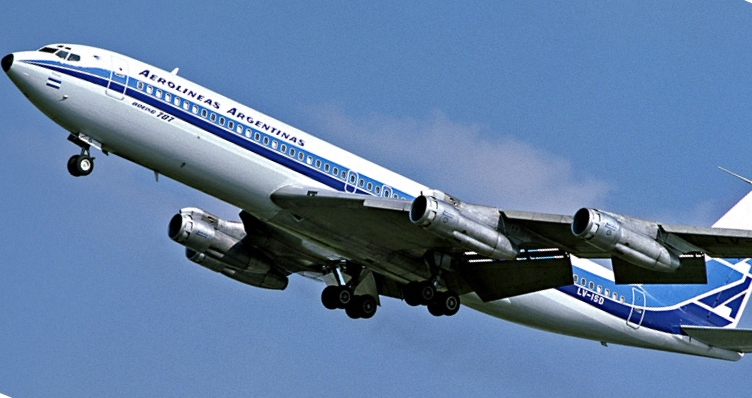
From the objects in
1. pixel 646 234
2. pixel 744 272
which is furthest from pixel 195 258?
pixel 744 272

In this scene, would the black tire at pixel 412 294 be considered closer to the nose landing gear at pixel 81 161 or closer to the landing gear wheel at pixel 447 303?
the landing gear wheel at pixel 447 303

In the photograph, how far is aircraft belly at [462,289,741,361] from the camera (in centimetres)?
5119

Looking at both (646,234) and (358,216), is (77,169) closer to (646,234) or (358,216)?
(358,216)

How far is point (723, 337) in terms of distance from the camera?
176 feet

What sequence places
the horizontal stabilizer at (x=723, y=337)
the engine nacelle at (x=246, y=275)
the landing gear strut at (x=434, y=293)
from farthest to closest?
the engine nacelle at (x=246, y=275), the horizontal stabilizer at (x=723, y=337), the landing gear strut at (x=434, y=293)

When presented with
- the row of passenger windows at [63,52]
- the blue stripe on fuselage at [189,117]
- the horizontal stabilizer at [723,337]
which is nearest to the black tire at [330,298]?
the blue stripe on fuselage at [189,117]

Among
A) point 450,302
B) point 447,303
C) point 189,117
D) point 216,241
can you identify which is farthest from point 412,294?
→ point 189,117

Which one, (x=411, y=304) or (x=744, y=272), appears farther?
(x=744, y=272)

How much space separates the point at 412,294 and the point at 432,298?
0.91 metres

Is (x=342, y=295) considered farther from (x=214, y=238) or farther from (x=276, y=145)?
(x=276, y=145)

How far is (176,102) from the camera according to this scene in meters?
43.8

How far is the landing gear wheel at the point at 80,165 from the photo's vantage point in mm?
44062

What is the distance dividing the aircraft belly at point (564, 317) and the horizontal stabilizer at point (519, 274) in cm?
113

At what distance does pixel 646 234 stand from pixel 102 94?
62.2 feet
